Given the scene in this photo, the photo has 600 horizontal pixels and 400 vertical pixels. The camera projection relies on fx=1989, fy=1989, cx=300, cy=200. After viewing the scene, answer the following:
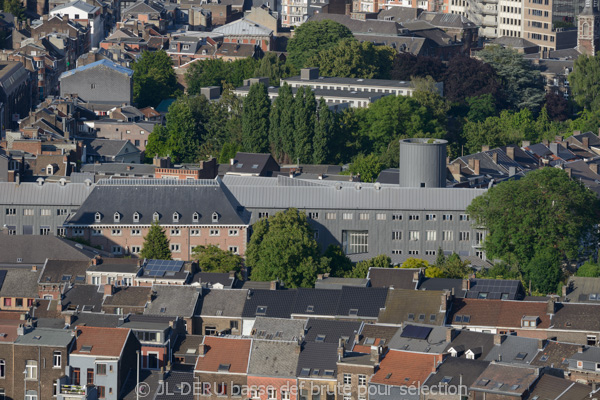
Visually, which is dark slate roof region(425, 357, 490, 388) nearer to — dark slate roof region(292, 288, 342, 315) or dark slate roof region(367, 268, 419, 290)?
dark slate roof region(292, 288, 342, 315)

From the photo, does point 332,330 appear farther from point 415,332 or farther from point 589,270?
point 589,270

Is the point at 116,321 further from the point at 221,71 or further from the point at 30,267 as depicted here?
the point at 221,71

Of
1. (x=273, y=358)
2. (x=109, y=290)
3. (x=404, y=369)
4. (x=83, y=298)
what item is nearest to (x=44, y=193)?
(x=83, y=298)

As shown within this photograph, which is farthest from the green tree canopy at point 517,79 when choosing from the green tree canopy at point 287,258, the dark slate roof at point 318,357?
the dark slate roof at point 318,357

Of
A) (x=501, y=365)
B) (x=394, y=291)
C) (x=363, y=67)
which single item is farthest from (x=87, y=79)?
(x=501, y=365)

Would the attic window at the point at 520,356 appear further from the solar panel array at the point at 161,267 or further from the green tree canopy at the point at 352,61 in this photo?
the green tree canopy at the point at 352,61

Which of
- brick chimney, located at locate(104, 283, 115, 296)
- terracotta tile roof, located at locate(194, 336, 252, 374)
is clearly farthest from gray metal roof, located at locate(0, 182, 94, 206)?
terracotta tile roof, located at locate(194, 336, 252, 374)

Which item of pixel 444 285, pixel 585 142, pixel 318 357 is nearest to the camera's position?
pixel 318 357
